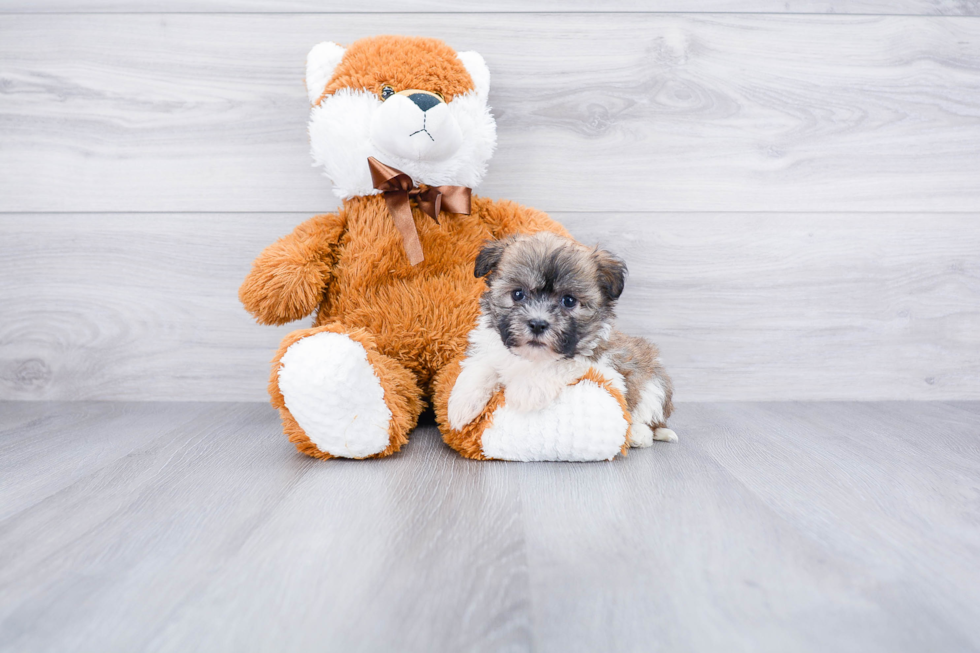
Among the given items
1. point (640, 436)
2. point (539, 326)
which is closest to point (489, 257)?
point (539, 326)

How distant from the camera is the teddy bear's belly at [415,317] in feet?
4.69

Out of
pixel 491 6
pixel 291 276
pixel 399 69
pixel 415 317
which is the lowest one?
pixel 415 317

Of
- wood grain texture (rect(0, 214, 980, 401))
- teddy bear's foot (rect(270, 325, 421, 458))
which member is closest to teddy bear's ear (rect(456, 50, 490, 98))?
wood grain texture (rect(0, 214, 980, 401))

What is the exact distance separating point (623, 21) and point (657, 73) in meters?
0.17

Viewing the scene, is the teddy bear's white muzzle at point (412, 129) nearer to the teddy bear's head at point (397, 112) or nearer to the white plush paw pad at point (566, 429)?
the teddy bear's head at point (397, 112)

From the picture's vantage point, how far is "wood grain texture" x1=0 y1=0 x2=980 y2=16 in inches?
68.0

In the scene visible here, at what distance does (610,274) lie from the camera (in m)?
1.22

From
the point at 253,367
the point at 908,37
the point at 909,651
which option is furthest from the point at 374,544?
the point at 908,37

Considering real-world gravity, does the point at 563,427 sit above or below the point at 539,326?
below

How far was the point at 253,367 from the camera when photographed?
6.02 ft

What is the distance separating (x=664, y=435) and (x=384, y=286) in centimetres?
74

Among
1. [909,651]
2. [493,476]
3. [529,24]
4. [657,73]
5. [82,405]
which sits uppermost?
[529,24]

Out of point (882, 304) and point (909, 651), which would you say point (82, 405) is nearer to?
point (909, 651)

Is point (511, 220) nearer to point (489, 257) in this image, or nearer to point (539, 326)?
point (489, 257)
